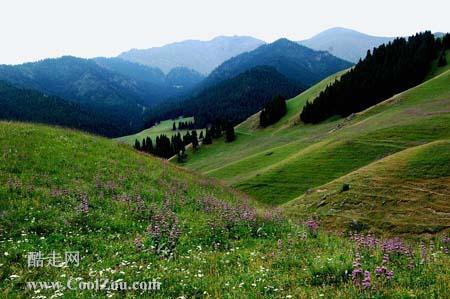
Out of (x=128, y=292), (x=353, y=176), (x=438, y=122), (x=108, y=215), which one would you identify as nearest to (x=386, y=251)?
(x=128, y=292)

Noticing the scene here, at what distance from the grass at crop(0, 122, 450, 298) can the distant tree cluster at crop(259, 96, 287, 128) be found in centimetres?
11123

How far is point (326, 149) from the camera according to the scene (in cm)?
5344

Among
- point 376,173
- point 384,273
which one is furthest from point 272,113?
point 384,273

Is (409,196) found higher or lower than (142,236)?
lower

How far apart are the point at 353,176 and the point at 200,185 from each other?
45.9 feet

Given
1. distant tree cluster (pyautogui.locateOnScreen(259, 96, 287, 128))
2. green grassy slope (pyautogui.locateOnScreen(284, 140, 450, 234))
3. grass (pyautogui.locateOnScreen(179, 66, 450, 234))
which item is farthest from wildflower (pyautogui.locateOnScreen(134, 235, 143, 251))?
distant tree cluster (pyautogui.locateOnScreen(259, 96, 287, 128))

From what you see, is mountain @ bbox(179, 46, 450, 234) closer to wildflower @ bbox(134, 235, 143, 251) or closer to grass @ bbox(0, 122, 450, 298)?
grass @ bbox(0, 122, 450, 298)

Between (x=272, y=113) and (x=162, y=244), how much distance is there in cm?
12339

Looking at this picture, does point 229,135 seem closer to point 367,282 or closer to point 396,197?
point 396,197

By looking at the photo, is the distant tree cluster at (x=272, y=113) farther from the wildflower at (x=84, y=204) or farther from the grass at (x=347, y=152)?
the wildflower at (x=84, y=204)

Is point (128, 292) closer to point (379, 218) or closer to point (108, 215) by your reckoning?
point (108, 215)

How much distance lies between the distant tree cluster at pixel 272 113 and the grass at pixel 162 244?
111 metres

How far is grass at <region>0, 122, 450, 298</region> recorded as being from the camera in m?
9.14

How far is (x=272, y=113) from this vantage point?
438ft
